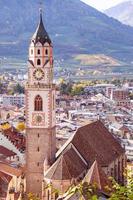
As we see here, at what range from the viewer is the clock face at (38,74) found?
1954 inches

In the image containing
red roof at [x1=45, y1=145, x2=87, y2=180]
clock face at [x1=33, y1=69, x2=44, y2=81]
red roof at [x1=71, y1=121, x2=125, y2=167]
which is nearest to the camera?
red roof at [x1=45, y1=145, x2=87, y2=180]

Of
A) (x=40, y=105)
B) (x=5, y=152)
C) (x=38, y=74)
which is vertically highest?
(x=38, y=74)

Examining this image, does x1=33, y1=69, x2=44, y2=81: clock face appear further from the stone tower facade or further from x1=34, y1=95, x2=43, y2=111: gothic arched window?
x1=34, y1=95, x2=43, y2=111: gothic arched window

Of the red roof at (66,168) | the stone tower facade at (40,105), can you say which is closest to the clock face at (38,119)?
the stone tower facade at (40,105)

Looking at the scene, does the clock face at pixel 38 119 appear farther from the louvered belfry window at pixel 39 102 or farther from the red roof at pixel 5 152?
the red roof at pixel 5 152

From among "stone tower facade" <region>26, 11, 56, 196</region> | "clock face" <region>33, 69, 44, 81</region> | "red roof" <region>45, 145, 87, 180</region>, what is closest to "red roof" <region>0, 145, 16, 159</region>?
"stone tower facade" <region>26, 11, 56, 196</region>

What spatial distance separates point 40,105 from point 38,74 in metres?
2.43

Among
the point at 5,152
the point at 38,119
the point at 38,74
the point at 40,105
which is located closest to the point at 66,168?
the point at 38,119

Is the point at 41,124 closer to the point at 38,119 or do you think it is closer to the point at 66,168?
the point at 38,119

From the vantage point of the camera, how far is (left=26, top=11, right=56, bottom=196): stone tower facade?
163ft

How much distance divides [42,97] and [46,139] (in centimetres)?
330

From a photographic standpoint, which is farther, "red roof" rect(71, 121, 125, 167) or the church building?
"red roof" rect(71, 121, 125, 167)

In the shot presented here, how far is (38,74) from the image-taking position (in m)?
49.7

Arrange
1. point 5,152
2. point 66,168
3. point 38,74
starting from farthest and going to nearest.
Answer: point 5,152 → point 38,74 → point 66,168
